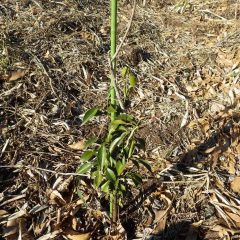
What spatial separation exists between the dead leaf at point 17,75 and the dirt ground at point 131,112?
1 centimetres

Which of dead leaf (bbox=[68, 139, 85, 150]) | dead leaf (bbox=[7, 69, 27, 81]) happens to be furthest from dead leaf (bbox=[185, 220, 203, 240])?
dead leaf (bbox=[7, 69, 27, 81])

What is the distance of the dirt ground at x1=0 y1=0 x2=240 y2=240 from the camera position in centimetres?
259

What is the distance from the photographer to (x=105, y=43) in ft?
13.5

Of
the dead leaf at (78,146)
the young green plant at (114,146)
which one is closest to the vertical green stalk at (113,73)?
the young green plant at (114,146)

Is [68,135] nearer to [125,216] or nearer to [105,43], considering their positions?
[125,216]

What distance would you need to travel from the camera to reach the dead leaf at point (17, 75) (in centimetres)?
337

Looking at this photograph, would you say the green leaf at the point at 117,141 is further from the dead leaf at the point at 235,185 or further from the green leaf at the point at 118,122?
the dead leaf at the point at 235,185

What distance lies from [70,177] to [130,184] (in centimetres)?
43

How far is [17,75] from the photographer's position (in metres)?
3.40

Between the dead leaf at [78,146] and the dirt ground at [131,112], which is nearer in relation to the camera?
the dirt ground at [131,112]

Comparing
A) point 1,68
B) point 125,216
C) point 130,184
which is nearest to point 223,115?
point 130,184

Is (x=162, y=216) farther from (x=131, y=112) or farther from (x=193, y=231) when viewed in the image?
(x=131, y=112)

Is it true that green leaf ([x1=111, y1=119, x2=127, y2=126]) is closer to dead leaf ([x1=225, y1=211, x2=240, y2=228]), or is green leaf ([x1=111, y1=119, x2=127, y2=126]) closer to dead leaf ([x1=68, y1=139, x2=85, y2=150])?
dead leaf ([x1=68, y1=139, x2=85, y2=150])

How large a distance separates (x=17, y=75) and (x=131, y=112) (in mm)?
1046
